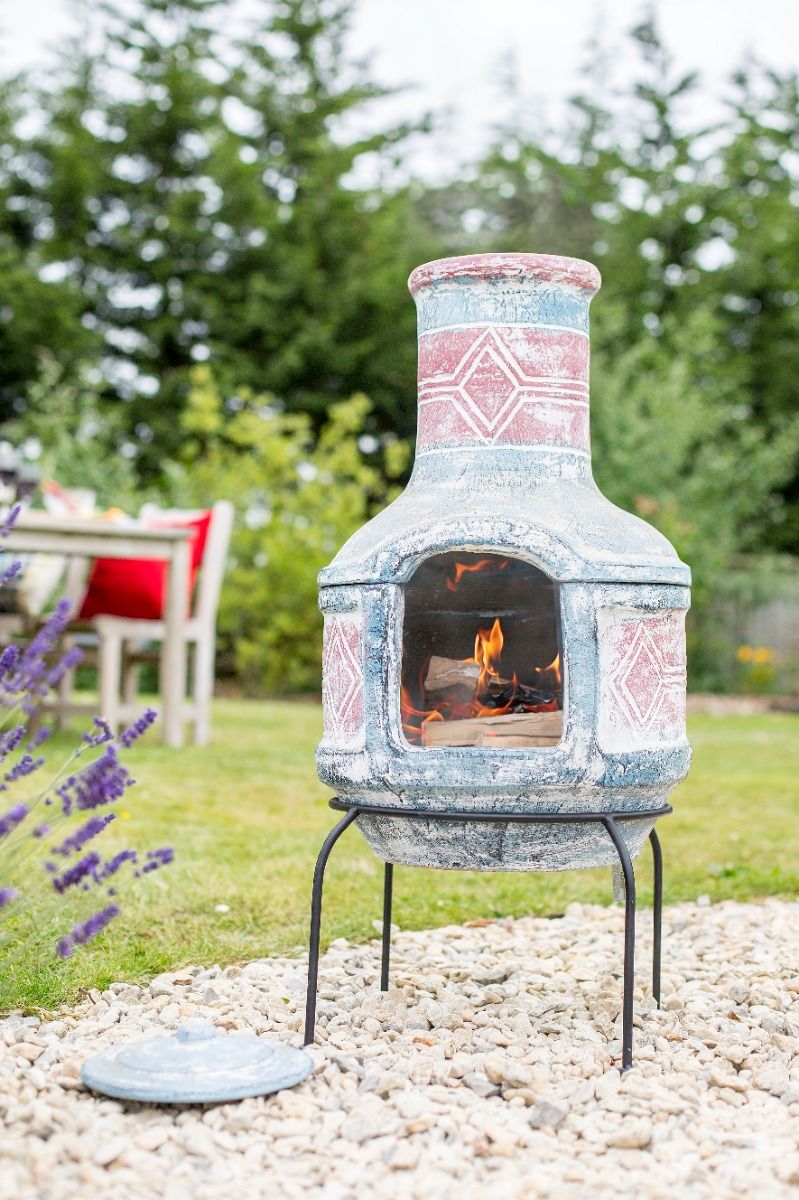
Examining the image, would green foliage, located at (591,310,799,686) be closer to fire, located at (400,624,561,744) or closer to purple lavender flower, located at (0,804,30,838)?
fire, located at (400,624,561,744)

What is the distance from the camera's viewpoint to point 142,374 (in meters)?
17.0

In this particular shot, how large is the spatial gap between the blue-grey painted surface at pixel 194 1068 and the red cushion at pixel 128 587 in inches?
181

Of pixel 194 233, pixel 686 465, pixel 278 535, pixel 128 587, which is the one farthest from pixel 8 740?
pixel 194 233

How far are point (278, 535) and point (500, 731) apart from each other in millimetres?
8385

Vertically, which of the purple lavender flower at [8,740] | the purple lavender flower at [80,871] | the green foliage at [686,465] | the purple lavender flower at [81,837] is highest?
the green foliage at [686,465]

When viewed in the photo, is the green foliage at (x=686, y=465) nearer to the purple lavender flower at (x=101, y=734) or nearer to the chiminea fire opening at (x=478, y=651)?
the chiminea fire opening at (x=478, y=651)

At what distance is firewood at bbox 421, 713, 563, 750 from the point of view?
2.55 meters

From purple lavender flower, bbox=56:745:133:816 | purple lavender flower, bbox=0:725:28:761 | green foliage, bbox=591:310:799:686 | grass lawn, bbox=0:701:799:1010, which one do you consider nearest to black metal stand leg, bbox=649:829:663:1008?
grass lawn, bbox=0:701:799:1010

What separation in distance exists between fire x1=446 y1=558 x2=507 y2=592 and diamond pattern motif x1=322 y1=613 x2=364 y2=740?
0.28m

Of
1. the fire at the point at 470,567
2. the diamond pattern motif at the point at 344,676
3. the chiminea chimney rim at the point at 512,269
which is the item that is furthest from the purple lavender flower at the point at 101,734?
the chiminea chimney rim at the point at 512,269

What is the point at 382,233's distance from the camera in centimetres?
1722

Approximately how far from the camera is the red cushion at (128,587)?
22.1ft

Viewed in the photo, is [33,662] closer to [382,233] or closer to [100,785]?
[100,785]

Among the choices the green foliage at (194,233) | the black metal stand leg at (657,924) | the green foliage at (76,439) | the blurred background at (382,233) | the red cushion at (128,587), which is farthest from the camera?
the green foliage at (194,233)
